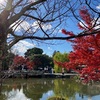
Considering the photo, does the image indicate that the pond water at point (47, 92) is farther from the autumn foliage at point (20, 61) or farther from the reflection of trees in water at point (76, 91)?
the autumn foliage at point (20, 61)

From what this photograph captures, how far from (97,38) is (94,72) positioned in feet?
11.5

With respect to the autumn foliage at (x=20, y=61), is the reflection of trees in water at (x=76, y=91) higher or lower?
lower

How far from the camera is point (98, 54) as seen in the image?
8.73m

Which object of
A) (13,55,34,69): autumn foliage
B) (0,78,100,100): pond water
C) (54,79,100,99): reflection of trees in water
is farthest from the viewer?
(54,79,100,99): reflection of trees in water

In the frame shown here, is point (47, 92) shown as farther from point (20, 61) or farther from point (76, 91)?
point (20, 61)

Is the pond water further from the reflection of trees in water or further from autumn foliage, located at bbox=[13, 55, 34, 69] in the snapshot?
autumn foliage, located at bbox=[13, 55, 34, 69]

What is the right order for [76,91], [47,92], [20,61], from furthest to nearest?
[20,61] → [76,91] → [47,92]

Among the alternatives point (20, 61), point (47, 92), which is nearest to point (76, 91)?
point (47, 92)

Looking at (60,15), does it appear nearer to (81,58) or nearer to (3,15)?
(3,15)

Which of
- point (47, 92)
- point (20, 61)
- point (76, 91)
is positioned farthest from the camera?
point (20, 61)

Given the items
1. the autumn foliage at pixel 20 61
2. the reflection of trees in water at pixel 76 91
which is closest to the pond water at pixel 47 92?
the reflection of trees in water at pixel 76 91

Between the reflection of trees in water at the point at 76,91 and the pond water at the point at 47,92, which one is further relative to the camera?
the reflection of trees in water at the point at 76,91

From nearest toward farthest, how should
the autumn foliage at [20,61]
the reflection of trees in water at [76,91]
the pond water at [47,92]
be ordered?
the pond water at [47,92], the autumn foliage at [20,61], the reflection of trees in water at [76,91]

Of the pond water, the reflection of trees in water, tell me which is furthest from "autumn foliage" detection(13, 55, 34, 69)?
the reflection of trees in water
